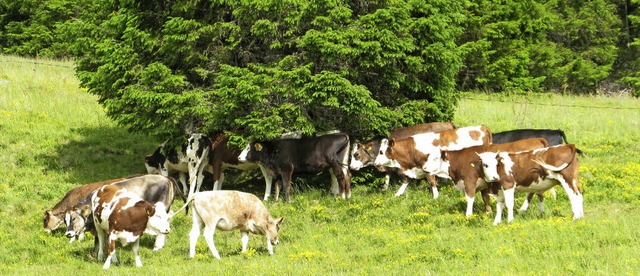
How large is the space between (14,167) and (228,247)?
10.3 m

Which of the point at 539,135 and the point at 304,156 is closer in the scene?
the point at 304,156

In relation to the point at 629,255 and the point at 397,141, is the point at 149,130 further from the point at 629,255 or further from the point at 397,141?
the point at 629,255

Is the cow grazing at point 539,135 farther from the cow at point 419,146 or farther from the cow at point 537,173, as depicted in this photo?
the cow at point 537,173

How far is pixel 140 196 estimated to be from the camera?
17.4m

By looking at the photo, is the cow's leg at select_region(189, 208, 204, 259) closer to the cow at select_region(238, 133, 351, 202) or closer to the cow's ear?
the cow's ear

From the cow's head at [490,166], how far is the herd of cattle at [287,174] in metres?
0.02

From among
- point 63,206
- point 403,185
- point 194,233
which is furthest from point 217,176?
point 194,233

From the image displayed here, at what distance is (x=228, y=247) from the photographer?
1598cm

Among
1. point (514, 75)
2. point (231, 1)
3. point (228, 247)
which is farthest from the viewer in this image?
point (514, 75)

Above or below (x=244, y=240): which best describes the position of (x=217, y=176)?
below

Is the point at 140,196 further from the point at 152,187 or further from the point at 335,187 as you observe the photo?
the point at 335,187

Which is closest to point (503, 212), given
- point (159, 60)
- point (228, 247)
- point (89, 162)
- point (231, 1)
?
point (228, 247)

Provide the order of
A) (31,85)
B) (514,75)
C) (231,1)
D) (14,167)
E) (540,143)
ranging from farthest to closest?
(514,75) → (31,85) → (14,167) → (231,1) → (540,143)

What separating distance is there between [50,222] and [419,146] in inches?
367
